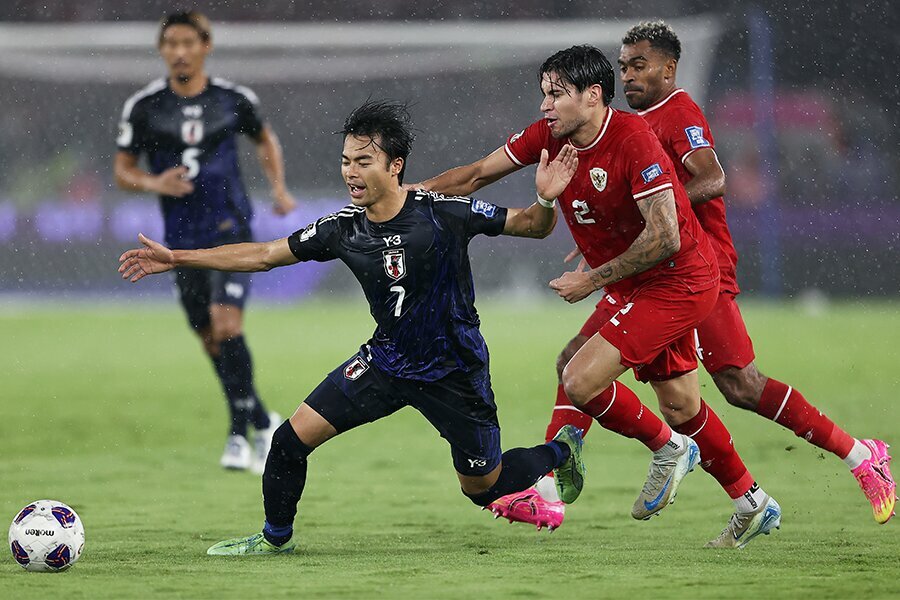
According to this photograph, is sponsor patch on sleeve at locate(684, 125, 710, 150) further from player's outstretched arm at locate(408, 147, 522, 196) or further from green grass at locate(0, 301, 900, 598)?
green grass at locate(0, 301, 900, 598)

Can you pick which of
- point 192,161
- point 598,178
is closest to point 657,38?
point 598,178

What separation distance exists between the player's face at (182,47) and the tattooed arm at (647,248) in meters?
4.54

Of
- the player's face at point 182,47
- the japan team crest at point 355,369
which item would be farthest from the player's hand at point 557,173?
the player's face at point 182,47

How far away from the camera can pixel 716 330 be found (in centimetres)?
673

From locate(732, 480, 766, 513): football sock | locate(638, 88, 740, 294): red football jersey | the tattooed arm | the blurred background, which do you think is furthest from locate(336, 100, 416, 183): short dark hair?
the blurred background

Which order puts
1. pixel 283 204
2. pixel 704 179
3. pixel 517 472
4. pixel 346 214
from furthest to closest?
pixel 283 204 → pixel 704 179 → pixel 517 472 → pixel 346 214

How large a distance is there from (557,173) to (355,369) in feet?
3.97

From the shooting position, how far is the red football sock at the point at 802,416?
6793 millimetres

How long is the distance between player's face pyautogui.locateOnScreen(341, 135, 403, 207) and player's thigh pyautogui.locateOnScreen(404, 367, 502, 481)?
822 mm

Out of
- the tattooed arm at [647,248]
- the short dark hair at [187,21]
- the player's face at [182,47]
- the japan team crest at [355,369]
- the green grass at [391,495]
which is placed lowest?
the green grass at [391,495]

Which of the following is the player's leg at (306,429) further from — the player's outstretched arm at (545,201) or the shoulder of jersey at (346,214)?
the player's outstretched arm at (545,201)

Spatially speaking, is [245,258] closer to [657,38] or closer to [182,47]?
[657,38]

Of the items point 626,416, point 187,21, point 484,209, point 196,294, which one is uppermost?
point 187,21

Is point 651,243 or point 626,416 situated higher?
point 651,243
